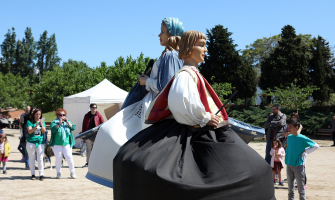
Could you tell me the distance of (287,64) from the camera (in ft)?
150

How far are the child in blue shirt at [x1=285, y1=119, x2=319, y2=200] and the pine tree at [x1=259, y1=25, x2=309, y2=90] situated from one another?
131ft

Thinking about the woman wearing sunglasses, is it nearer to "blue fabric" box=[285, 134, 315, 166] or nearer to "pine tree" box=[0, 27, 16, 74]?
"blue fabric" box=[285, 134, 315, 166]

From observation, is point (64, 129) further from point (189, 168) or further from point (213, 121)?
point (189, 168)

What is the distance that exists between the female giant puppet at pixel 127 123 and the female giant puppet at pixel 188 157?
858 mm

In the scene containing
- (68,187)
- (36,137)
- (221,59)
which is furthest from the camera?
(221,59)

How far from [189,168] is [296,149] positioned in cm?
445

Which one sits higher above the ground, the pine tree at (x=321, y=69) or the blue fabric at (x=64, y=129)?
the pine tree at (x=321, y=69)

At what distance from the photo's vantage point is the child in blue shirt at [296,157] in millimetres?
6431

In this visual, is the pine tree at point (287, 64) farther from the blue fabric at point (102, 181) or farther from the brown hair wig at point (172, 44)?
the blue fabric at point (102, 181)

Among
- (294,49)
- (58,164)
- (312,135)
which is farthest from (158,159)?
(294,49)

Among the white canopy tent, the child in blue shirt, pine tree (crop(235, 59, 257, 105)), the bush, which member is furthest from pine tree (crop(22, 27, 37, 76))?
the child in blue shirt

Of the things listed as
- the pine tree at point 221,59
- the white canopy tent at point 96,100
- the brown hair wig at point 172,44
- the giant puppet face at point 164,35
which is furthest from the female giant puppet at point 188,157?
the pine tree at point 221,59

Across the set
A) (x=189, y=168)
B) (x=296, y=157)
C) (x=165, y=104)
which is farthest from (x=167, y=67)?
(x=296, y=157)

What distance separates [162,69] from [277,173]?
5936 millimetres
